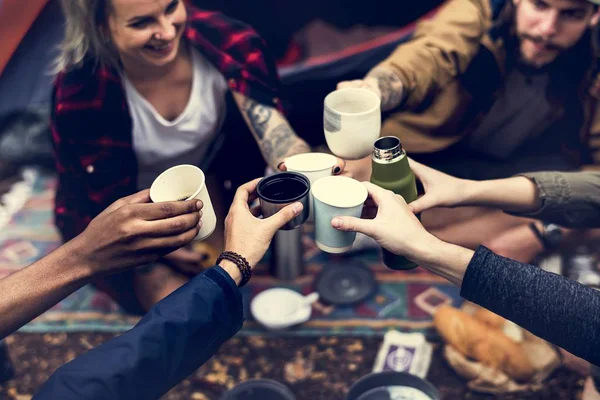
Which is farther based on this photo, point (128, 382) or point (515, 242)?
point (515, 242)

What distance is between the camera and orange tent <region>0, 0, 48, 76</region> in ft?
5.20

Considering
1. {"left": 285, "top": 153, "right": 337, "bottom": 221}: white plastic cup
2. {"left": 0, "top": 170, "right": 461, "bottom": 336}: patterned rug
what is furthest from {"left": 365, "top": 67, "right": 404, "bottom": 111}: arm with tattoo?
{"left": 0, "top": 170, "right": 461, "bottom": 336}: patterned rug

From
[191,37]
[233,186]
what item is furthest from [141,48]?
[233,186]

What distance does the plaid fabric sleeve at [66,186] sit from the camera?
1.61m

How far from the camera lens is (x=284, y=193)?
127 cm

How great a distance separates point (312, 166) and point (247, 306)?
0.93 metres

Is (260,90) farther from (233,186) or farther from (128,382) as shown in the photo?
(128,382)

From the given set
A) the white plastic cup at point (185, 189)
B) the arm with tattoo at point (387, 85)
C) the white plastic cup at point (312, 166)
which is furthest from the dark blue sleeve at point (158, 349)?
the arm with tattoo at point (387, 85)

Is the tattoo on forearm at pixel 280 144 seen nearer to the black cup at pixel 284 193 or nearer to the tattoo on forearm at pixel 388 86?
the tattoo on forearm at pixel 388 86

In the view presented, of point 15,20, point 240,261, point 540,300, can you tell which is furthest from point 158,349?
point 15,20

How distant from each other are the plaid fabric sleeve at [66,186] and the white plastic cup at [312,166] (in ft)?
2.27

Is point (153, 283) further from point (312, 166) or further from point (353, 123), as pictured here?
point (353, 123)

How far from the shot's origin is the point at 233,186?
1.78 m

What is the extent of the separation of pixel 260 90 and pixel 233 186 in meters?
0.30
